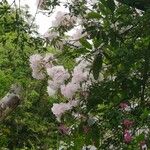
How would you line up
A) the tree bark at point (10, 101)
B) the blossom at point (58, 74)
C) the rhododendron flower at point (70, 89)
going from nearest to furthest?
the rhododendron flower at point (70, 89), the blossom at point (58, 74), the tree bark at point (10, 101)

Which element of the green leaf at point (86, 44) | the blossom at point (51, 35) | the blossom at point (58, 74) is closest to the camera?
the green leaf at point (86, 44)

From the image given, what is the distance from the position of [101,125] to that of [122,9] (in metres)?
0.54


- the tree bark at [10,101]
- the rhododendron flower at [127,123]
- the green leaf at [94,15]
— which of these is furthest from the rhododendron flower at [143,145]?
the tree bark at [10,101]

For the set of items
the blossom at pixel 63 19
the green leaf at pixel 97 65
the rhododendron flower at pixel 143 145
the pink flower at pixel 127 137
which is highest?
the blossom at pixel 63 19

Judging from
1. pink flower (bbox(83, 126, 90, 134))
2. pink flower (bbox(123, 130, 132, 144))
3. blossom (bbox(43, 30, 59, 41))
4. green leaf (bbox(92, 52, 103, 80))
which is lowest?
pink flower (bbox(83, 126, 90, 134))

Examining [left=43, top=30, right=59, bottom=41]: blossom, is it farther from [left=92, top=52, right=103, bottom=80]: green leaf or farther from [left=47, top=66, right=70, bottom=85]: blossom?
[left=92, top=52, right=103, bottom=80]: green leaf

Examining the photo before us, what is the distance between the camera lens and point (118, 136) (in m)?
2.57

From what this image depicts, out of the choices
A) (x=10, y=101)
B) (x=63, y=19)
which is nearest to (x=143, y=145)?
(x=63, y=19)

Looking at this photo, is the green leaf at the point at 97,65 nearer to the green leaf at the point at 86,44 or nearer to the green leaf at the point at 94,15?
the green leaf at the point at 86,44

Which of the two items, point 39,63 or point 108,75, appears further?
point 39,63

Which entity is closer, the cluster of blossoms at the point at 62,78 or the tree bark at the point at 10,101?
the cluster of blossoms at the point at 62,78

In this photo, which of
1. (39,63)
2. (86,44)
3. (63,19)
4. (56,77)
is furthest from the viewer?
(63,19)

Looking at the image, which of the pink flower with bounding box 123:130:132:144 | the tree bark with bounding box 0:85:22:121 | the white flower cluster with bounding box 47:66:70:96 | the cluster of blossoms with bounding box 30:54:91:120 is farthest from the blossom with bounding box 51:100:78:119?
the tree bark with bounding box 0:85:22:121

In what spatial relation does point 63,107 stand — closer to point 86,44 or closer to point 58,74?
point 58,74
